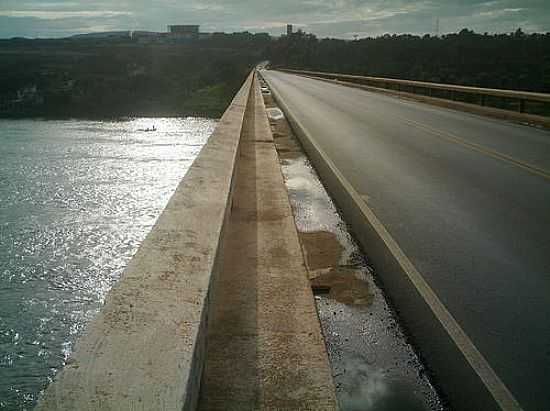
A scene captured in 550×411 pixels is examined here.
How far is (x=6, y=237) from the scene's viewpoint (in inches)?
217

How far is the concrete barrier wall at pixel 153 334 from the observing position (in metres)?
2.26

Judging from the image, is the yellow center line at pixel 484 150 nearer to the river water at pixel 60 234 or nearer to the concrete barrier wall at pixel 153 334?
the river water at pixel 60 234

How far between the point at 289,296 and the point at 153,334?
170cm

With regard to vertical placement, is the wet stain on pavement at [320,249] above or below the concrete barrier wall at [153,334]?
below

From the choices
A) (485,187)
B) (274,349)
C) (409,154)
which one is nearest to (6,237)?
(274,349)

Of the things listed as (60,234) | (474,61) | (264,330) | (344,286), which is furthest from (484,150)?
(474,61)

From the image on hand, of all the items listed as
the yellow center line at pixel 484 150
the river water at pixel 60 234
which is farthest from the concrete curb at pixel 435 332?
the yellow center line at pixel 484 150

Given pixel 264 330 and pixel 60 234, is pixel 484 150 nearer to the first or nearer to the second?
pixel 60 234

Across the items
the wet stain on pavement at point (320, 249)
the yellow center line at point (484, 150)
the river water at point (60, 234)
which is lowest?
the wet stain on pavement at point (320, 249)

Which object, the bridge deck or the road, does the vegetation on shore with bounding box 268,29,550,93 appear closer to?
the road

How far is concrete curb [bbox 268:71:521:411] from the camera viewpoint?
129 inches

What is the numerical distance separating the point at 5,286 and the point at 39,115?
55.4 ft

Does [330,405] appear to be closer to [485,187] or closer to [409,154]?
[485,187]

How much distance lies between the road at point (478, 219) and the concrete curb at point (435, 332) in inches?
4.2
